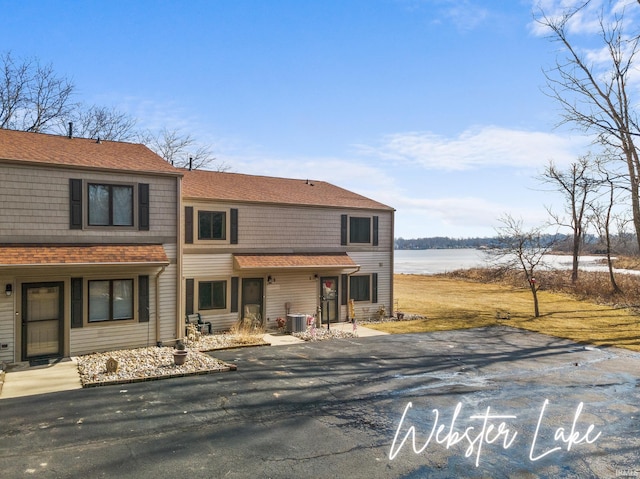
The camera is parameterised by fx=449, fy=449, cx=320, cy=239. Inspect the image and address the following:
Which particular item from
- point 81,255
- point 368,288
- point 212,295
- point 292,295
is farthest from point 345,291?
point 81,255

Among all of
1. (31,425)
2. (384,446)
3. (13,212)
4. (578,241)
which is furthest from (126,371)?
(578,241)

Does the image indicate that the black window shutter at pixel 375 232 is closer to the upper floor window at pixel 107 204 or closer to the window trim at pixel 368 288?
the window trim at pixel 368 288

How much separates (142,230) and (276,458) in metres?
9.54

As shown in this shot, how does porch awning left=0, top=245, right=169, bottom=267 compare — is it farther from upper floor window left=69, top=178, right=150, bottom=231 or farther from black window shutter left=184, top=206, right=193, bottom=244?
black window shutter left=184, top=206, right=193, bottom=244

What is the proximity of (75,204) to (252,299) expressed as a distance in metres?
7.57

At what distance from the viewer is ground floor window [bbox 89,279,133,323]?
529 inches

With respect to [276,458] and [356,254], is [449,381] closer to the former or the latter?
[276,458]

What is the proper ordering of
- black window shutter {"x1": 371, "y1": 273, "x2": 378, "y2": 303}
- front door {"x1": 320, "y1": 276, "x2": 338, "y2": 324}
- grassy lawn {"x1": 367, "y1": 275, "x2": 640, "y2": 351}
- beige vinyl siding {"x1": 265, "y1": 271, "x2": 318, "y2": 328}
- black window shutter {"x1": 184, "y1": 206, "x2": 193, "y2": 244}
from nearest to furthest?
1. black window shutter {"x1": 184, "y1": 206, "x2": 193, "y2": 244}
2. beige vinyl siding {"x1": 265, "y1": 271, "x2": 318, "y2": 328}
3. grassy lawn {"x1": 367, "y1": 275, "x2": 640, "y2": 351}
4. front door {"x1": 320, "y1": 276, "x2": 338, "y2": 324}
5. black window shutter {"x1": 371, "y1": 273, "x2": 378, "y2": 303}

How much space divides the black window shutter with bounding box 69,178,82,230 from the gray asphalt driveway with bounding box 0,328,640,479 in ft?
17.3

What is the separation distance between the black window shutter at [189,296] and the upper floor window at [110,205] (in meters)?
3.60

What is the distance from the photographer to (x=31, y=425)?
318 inches

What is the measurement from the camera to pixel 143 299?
14023 mm

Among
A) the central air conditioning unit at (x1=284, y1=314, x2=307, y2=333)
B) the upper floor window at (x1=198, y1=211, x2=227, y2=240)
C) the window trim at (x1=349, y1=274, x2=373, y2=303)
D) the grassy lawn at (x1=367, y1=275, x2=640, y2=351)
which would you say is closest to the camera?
the upper floor window at (x1=198, y1=211, x2=227, y2=240)

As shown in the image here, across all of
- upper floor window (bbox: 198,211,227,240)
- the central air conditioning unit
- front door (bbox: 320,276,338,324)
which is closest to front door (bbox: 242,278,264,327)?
the central air conditioning unit
